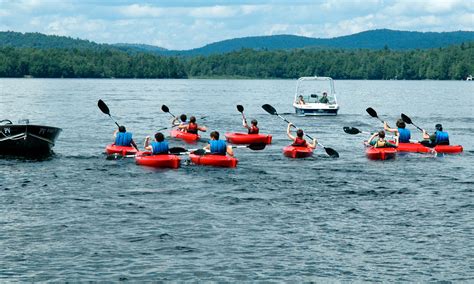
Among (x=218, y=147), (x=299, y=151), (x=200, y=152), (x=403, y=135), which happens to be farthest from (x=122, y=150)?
(x=403, y=135)

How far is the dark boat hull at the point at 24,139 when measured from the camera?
35000 mm

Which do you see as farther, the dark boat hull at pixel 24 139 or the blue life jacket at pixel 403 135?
the blue life jacket at pixel 403 135

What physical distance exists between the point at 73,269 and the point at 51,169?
50.1 feet

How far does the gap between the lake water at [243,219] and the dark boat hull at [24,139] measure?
31.1 inches

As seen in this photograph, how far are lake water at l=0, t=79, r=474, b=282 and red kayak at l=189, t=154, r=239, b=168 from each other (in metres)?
0.32

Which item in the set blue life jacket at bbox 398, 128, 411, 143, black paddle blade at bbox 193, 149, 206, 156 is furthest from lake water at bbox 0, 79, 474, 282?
blue life jacket at bbox 398, 128, 411, 143

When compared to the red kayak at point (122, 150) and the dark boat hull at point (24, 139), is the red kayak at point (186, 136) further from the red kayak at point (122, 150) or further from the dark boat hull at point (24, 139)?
the dark boat hull at point (24, 139)

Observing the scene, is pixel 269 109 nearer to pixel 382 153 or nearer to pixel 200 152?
pixel 382 153

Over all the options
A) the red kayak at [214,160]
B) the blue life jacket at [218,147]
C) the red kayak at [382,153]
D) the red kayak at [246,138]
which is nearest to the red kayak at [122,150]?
the red kayak at [214,160]

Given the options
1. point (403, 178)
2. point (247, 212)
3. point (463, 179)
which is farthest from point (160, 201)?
point (463, 179)

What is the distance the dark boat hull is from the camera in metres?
35.0

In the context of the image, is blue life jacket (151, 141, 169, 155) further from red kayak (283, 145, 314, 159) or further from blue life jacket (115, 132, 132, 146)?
red kayak (283, 145, 314, 159)

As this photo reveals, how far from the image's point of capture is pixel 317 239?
73.3 ft

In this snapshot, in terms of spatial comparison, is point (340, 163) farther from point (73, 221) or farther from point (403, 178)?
point (73, 221)
